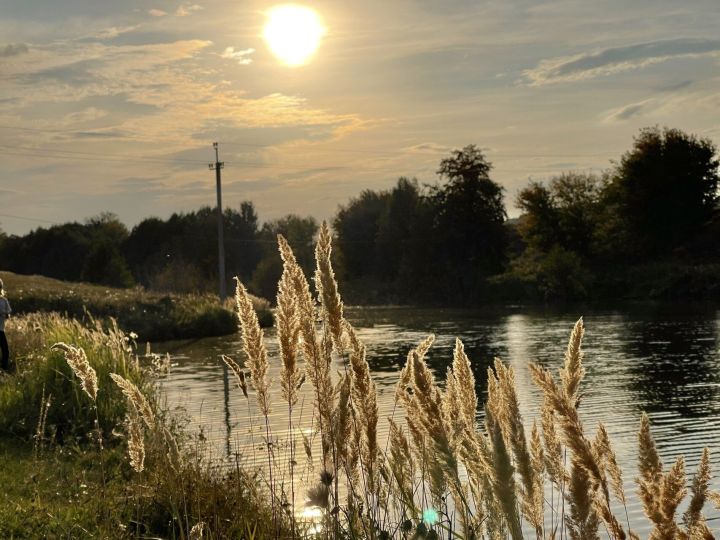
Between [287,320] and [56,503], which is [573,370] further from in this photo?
[56,503]

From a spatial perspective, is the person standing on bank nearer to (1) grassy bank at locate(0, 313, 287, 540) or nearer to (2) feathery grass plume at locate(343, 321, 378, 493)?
(1) grassy bank at locate(0, 313, 287, 540)

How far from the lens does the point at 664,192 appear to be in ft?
196

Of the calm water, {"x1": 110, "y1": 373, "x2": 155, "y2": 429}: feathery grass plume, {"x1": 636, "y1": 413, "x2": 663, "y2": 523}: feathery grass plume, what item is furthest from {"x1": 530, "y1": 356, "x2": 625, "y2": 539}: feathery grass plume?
the calm water

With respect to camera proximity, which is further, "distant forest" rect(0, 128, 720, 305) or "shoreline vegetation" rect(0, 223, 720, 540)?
"distant forest" rect(0, 128, 720, 305)

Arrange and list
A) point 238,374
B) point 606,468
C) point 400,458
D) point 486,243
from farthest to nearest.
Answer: point 486,243
point 238,374
point 400,458
point 606,468

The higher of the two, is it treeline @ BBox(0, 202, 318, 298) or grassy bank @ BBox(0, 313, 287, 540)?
treeline @ BBox(0, 202, 318, 298)

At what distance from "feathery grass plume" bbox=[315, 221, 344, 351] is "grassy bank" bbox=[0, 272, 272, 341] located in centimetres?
3294

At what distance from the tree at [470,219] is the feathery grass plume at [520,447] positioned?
217 ft

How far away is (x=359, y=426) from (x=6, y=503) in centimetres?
423

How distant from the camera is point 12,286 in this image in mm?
45781

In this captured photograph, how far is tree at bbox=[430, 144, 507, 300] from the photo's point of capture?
70.4 metres

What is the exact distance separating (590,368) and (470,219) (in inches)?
1885

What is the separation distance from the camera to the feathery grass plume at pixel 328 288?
3938 mm

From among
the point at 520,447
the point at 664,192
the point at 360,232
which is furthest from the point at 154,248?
the point at 520,447
